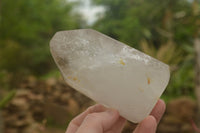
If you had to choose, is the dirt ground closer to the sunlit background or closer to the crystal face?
the sunlit background

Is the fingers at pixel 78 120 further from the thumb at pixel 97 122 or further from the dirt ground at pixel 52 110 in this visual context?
the dirt ground at pixel 52 110

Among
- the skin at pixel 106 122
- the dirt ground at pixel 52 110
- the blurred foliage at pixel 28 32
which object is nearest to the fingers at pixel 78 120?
the skin at pixel 106 122

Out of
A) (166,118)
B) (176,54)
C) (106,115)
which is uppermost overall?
(106,115)

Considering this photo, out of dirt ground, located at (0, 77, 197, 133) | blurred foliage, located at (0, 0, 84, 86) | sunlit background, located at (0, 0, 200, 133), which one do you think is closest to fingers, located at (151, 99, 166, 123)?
dirt ground, located at (0, 77, 197, 133)

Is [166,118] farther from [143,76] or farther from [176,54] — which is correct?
[143,76]

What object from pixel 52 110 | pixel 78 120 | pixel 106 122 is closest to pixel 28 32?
pixel 52 110

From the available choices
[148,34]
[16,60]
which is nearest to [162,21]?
[148,34]

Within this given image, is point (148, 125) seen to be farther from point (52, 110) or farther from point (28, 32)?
point (28, 32)
